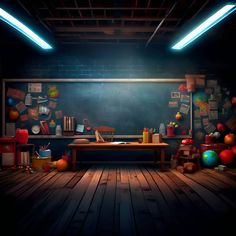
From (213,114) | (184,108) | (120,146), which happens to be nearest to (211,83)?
(213,114)

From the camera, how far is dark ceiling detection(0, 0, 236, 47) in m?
4.76

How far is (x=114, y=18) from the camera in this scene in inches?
208

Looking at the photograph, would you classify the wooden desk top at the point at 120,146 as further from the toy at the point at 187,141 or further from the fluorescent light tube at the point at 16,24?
the fluorescent light tube at the point at 16,24

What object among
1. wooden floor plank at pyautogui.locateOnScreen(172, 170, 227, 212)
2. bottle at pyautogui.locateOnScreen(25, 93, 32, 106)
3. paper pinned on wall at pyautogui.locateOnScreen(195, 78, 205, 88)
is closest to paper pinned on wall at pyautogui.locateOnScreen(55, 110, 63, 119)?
bottle at pyautogui.locateOnScreen(25, 93, 32, 106)

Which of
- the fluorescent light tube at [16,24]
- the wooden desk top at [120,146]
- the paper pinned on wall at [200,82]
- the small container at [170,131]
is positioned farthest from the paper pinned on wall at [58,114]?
the paper pinned on wall at [200,82]

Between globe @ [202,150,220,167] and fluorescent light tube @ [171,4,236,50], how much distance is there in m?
2.70

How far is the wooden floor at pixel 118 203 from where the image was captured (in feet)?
9.61

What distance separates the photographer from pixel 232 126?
723 cm

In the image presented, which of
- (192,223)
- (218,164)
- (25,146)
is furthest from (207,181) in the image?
(25,146)

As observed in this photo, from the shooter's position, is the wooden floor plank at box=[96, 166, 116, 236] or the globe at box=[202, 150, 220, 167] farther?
the globe at box=[202, 150, 220, 167]

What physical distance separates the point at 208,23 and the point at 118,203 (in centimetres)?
352

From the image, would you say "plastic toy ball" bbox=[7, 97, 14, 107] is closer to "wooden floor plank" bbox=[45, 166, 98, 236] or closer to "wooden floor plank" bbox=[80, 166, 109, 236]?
"wooden floor plank" bbox=[45, 166, 98, 236]

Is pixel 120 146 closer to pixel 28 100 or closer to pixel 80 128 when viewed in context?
pixel 80 128

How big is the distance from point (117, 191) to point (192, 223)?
1661 mm
